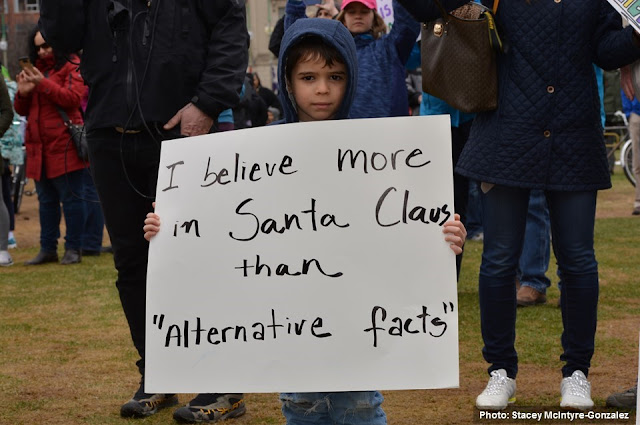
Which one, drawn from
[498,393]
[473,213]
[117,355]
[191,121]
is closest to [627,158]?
[473,213]

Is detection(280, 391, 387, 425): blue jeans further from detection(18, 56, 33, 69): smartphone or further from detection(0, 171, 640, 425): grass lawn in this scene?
detection(18, 56, 33, 69): smartphone

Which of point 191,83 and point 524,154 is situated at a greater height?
point 191,83

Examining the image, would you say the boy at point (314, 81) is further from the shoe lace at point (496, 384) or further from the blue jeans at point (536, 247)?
the blue jeans at point (536, 247)

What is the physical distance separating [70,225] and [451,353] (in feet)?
25.1

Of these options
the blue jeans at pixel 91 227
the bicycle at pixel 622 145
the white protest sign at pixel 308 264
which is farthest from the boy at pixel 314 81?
the bicycle at pixel 622 145

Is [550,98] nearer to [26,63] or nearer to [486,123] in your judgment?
[486,123]

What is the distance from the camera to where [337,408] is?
3467 millimetres

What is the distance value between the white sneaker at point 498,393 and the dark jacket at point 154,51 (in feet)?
5.04

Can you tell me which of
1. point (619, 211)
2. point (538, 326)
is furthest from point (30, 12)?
point (538, 326)

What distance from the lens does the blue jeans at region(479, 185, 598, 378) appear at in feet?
15.1

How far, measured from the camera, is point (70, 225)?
411 inches

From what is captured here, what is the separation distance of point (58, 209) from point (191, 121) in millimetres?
6628

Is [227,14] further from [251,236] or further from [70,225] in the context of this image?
[70,225]

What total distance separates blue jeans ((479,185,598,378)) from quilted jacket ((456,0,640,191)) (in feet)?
0.32
